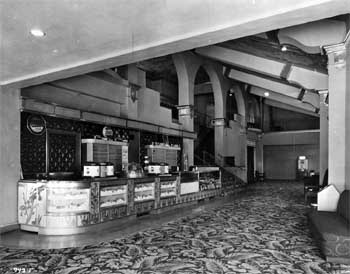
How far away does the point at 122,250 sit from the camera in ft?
15.1

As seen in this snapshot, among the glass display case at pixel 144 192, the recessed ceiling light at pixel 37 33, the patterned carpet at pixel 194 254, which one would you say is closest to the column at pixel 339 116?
the patterned carpet at pixel 194 254

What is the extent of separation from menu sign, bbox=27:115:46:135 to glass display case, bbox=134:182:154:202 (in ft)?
8.53

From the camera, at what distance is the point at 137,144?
10719 mm

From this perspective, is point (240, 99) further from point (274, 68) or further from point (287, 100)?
point (274, 68)

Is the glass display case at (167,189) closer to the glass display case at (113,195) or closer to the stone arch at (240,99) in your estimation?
the glass display case at (113,195)

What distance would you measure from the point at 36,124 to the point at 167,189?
379cm

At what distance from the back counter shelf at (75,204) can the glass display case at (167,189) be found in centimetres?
106

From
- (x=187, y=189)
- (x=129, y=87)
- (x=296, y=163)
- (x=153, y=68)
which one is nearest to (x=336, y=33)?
(x=187, y=189)

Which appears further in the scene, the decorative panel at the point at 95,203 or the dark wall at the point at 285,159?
the dark wall at the point at 285,159

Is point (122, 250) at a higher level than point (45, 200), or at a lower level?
lower

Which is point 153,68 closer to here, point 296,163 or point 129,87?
point 129,87

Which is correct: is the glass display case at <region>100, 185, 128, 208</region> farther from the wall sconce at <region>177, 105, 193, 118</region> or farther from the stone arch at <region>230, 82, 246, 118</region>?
the stone arch at <region>230, 82, 246, 118</region>

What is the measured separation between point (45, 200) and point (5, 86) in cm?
233

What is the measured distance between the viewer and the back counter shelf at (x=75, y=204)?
5.84m
